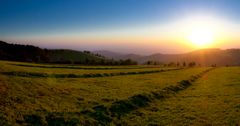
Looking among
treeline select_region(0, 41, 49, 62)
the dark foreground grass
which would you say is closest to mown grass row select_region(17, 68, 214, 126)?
the dark foreground grass

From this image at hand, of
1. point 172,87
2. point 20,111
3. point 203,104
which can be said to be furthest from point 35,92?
point 172,87

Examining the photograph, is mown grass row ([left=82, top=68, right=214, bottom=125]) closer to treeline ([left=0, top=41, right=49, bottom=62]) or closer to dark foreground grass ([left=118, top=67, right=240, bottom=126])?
dark foreground grass ([left=118, top=67, right=240, bottom=126])

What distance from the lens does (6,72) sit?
126 feet

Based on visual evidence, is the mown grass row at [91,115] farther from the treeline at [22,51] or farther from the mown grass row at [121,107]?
the treeline at [22,51]

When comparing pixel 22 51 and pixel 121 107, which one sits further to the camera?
pixel 22 51

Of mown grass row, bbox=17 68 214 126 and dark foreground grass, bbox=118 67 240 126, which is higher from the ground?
mown grass row, bbox=17 68 214 126

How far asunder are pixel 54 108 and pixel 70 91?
7.66m

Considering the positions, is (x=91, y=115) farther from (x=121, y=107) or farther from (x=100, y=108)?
(x=121, y=107)

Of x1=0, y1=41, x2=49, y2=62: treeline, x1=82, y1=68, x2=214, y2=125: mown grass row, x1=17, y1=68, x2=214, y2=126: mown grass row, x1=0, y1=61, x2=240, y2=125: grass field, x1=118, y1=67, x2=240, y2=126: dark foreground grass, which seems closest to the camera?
x1=17, y1=68, x2=214, y2=126: mown grass row

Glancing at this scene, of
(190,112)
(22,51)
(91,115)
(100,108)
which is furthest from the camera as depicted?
(22,51)

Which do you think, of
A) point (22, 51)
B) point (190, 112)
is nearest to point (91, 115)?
point (190, 112)

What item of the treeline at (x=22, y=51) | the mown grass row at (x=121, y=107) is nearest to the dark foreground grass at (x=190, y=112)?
the mown grass row at (x=121, y=107)

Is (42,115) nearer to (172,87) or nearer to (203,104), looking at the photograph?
(203,104)

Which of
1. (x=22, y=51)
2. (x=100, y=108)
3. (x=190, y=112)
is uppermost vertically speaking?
(x=22, y=51)
